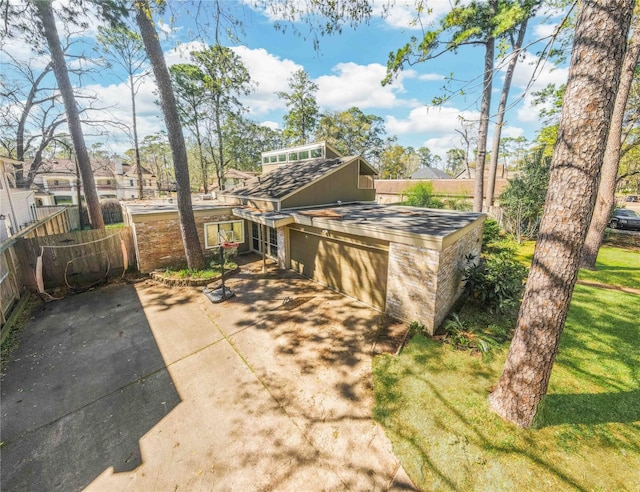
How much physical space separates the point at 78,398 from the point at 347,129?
42.4m

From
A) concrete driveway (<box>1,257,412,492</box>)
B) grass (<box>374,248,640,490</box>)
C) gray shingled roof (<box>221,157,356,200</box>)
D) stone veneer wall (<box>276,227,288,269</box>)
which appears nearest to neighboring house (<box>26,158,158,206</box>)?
gray shingled roof (<box>221,157,356,200</box>)

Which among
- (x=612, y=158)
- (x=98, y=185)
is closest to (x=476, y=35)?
(x=612, y=158)

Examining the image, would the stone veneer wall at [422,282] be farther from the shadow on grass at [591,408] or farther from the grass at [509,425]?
the shadow on grass at [591,408]

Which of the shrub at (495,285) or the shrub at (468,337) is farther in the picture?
the shrub at (495,285)

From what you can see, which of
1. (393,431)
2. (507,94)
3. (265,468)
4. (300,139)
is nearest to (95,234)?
(265,468)

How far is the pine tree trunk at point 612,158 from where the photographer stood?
823 cm

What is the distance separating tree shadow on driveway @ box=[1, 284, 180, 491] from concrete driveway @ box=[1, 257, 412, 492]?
0.02m

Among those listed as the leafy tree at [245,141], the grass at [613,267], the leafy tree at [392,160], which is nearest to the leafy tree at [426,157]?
the leafy tree at [392,160]

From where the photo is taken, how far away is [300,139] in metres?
32.4

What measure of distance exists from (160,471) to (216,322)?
3.53 metres

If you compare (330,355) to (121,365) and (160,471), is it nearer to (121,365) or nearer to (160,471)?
(160,471)

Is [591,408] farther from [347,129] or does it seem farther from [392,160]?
[392,160]

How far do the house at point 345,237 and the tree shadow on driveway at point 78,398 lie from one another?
3847 mm

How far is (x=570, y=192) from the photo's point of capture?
118 inches
